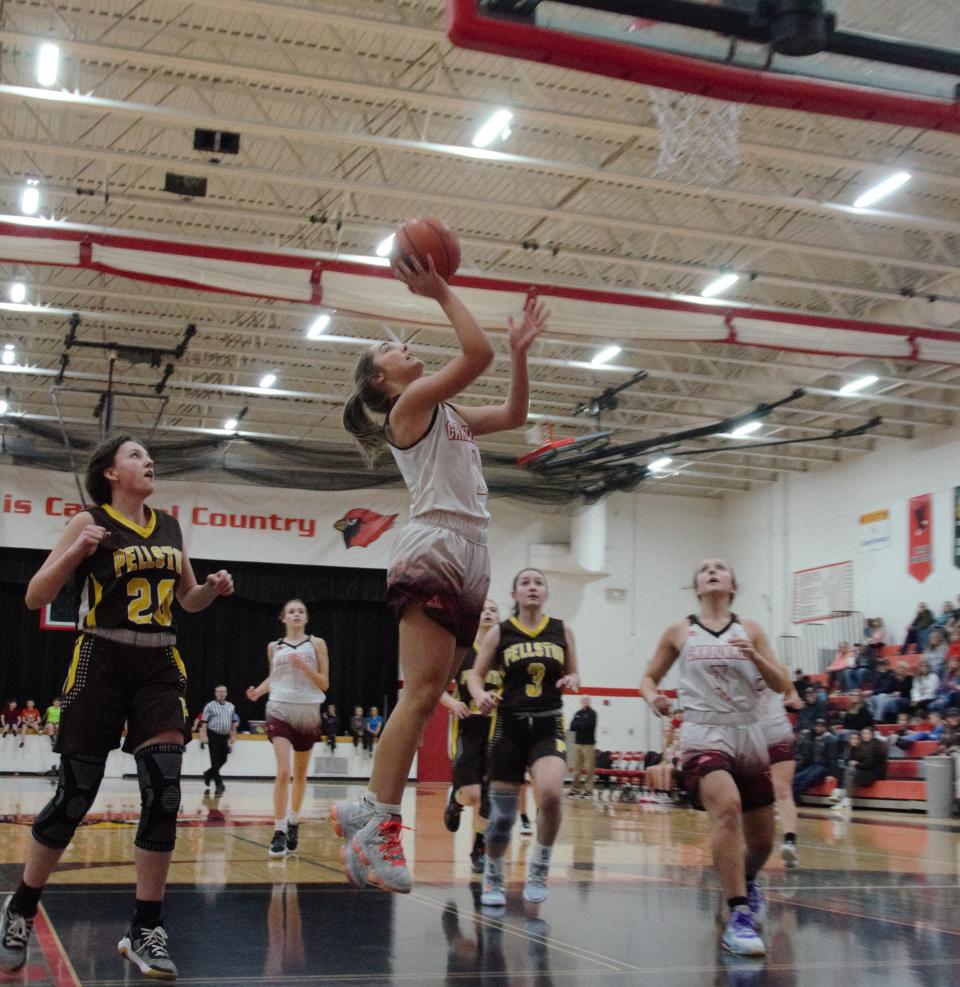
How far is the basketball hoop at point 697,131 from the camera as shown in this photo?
1020 centimetres

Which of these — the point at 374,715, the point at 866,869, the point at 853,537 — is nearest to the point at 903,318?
the point at 853,537

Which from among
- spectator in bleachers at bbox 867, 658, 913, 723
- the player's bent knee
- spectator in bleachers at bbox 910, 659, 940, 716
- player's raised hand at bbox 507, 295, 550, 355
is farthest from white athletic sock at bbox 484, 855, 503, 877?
spectator in bleachers at bbox 867, 658, 913, 723

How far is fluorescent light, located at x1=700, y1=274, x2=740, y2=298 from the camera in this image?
1762cm

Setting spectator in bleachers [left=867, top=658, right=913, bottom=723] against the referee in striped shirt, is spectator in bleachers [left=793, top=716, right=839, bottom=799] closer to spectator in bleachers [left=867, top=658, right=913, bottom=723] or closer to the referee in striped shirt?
spectator in bleachers [left=867, top=658, right=913, bottom=723]

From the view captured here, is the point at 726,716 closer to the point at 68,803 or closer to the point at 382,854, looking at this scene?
the point at 382,854

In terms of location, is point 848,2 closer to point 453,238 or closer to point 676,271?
point 453,238

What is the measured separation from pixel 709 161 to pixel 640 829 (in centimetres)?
723

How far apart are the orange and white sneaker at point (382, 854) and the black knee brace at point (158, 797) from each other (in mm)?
857

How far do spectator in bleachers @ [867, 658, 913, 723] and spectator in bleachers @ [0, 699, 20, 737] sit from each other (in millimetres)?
16188

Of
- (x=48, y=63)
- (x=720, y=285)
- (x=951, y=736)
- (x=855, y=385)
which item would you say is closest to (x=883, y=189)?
(x=720, y=285)

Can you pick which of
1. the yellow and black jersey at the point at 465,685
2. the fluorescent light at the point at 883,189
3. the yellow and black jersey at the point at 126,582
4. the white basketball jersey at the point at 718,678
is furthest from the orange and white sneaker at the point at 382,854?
the fluorescent light at the point at 883,189

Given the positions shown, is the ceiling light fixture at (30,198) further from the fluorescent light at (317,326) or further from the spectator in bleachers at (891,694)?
the spectator in bleachers at (891,694)

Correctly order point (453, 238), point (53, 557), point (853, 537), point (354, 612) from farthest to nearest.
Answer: point (354, 612)
point (853, 537)
point (53, 557)
point (453, 238)

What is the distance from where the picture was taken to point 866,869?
9352 mm
